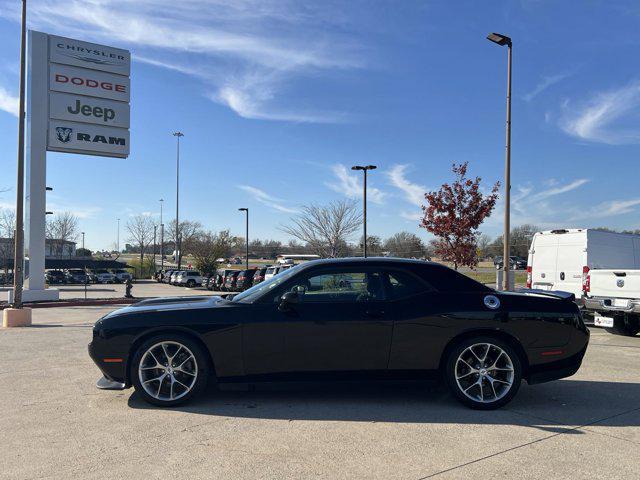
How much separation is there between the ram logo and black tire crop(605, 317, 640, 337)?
19937 mm

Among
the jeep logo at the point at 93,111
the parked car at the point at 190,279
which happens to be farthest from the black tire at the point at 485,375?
the parked car at the point at 190,279

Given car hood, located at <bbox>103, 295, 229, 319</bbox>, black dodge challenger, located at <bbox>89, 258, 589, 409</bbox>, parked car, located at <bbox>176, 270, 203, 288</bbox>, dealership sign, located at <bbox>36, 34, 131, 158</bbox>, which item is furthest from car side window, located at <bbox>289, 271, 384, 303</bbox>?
parked car, located at <bbox>176, 270, 203, 288</bbox>

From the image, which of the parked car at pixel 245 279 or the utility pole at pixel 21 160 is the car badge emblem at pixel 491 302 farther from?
the parked car at pixel 245 279

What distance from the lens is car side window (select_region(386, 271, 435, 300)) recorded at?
5230mm

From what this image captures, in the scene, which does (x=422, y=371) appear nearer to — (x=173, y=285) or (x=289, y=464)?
(x=289, y=464)

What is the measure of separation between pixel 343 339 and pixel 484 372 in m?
1.47

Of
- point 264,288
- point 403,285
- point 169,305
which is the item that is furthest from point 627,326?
point 169,305

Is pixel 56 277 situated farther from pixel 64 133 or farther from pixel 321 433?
pixel 321 433

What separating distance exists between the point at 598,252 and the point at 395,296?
908 cm

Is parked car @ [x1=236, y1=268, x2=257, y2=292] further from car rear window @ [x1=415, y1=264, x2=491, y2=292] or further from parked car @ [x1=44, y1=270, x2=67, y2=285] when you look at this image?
car rear window @ [x1=415, y1=264, x2=491, y2=292]

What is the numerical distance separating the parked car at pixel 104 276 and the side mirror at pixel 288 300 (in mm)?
51276

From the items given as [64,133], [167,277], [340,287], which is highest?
[64,133]

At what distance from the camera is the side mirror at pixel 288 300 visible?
16.3 feet

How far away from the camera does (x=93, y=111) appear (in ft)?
69.5
